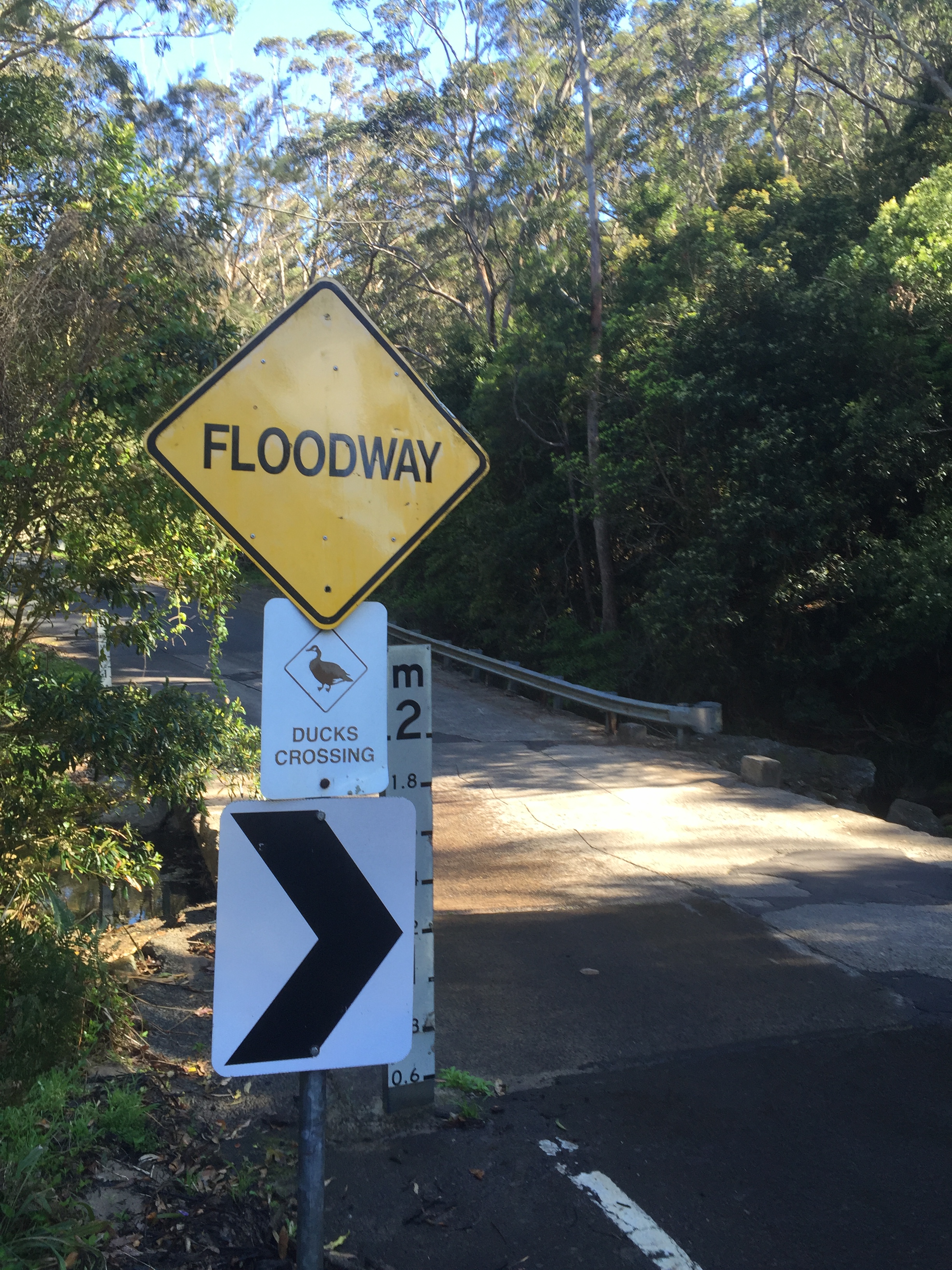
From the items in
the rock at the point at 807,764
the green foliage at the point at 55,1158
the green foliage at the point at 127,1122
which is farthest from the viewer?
the rock at the point at 807,764

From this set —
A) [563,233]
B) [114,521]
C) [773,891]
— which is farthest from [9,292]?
[563,233]

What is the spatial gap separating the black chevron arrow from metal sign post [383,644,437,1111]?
1611mm

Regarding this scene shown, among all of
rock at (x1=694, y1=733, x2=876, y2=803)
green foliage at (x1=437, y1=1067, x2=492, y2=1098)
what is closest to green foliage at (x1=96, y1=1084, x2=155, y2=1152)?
green foliage at (x1=437, y1=1067, x2=492, y2=1098)

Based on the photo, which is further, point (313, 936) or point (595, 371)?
point (595, 371)

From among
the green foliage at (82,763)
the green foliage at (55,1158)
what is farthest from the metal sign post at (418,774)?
the green foliage at (82,763)

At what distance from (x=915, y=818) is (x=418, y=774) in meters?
10.5

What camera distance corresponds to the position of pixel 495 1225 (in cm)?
361

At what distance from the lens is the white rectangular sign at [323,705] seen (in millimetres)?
2674

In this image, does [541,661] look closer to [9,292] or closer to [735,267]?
[735,267]

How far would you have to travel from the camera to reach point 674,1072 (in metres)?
4.86

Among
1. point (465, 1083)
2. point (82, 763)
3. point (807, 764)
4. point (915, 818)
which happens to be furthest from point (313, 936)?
point (807, 764)

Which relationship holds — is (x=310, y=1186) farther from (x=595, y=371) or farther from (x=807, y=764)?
(x=595, y=371)

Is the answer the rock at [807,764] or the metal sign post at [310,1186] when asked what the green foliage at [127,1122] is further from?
the rock at [807,764]

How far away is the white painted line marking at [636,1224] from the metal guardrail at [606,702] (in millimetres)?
8465
